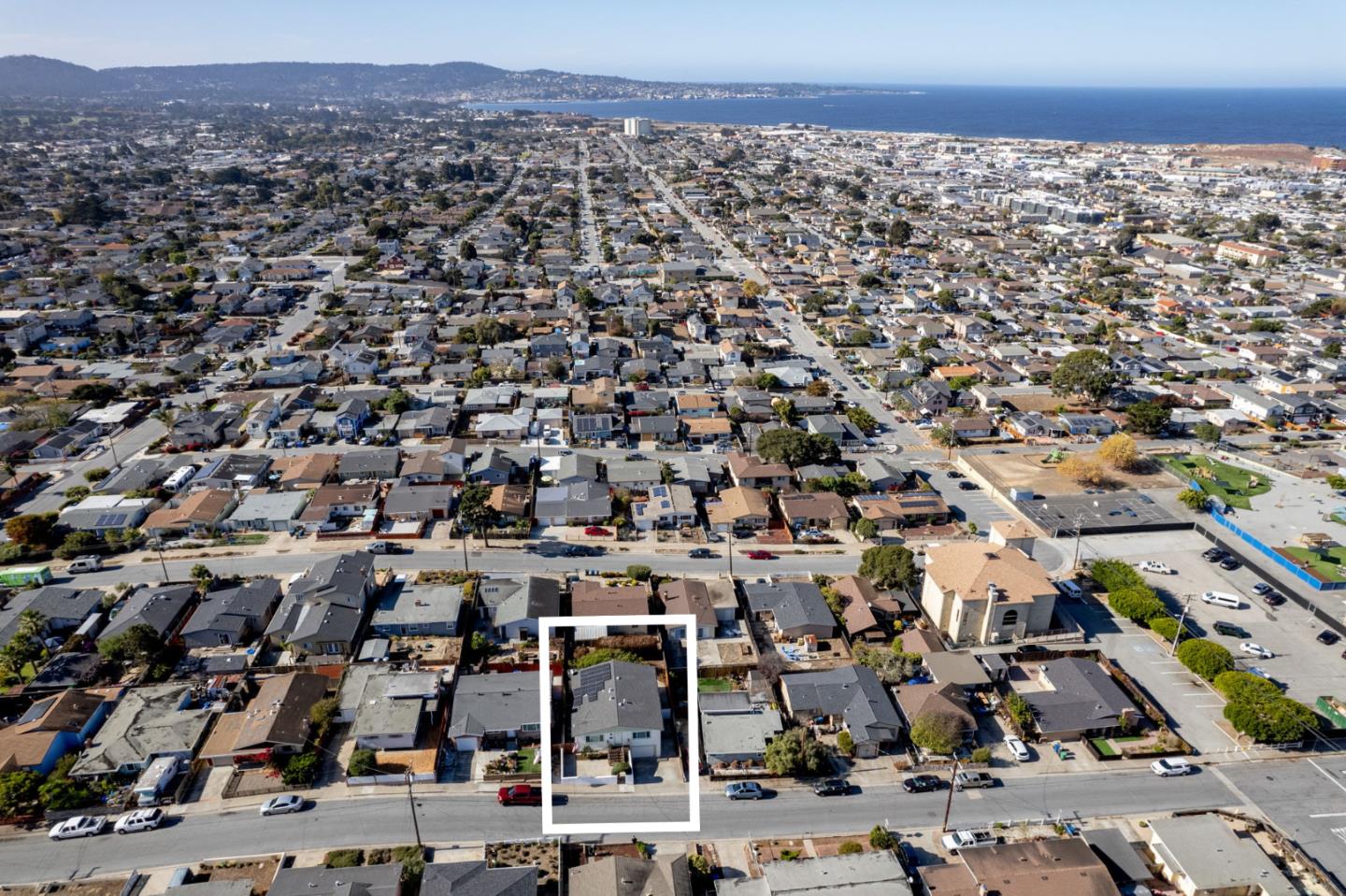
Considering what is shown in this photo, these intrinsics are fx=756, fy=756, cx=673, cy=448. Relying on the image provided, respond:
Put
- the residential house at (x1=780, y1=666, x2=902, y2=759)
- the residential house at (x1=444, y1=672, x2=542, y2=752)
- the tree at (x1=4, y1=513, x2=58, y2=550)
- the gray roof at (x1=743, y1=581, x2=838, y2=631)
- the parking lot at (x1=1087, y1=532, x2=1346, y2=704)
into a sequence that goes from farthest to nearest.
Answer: the tree at (x1=4, y1=513, x2=58, y2=550), the gray roof at (x1=743, y1=581, x2=838, y2=631), the parking lot at (x1=1087, y1=532, x2=1346, y2=704), the residential house at (x1=780, y1=666, x2=902, y2=759), the residential house at (x1=444, y1=672, x2=542, y2=752)

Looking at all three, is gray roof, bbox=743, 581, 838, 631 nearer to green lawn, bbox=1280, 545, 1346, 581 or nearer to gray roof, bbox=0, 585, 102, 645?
green lawn, bbox=1280, 545, 1346, 581

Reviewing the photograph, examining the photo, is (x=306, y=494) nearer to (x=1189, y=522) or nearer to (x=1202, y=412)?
(x=1189, y=522)

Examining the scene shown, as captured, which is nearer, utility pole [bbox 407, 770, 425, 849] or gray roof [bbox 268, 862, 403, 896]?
gray roof [bbox 268, 862, 403, 896]

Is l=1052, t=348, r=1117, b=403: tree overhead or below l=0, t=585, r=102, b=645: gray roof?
overhead

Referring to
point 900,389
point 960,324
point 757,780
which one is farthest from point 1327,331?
point 757,780

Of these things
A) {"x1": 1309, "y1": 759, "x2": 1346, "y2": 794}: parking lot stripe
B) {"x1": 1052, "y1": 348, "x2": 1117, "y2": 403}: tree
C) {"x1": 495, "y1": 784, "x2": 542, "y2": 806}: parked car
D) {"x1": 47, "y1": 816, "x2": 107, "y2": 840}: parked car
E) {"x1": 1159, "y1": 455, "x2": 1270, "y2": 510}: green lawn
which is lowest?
{"x1": 47, "y1": 816, "x2": 107, "y2": 840}: parked car

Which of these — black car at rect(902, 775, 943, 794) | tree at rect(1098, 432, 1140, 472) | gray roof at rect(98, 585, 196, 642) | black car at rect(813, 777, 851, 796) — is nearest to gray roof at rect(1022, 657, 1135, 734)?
black car at rect(902, 775, 943, 794)

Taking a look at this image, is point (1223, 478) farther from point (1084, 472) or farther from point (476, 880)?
point (476, 880)
